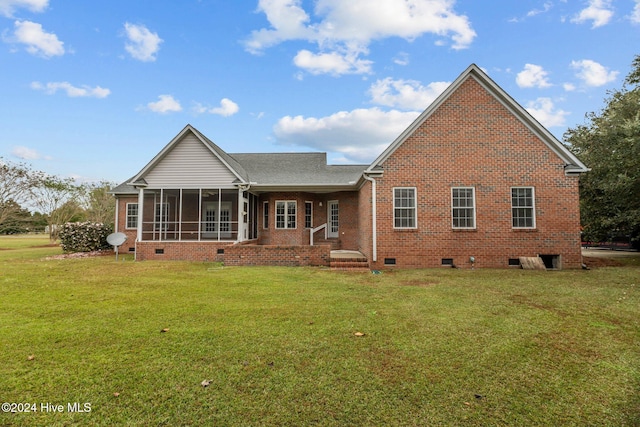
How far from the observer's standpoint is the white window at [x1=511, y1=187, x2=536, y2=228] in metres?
12.1

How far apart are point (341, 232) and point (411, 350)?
12.9 m

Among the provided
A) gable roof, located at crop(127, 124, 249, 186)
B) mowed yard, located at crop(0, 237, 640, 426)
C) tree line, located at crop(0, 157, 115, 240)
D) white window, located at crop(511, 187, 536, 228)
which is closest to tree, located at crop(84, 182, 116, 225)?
tree line, located at crop(0, 157, 115, 240)

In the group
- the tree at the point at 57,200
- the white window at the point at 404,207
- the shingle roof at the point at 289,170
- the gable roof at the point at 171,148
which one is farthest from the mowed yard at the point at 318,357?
the tree at the point at 57,200

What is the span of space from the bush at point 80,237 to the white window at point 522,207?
23161 mm

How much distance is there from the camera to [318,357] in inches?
148

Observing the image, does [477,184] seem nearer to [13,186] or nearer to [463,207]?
[463,207]

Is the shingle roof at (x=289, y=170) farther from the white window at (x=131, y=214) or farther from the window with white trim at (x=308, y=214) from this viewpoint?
the window with white trim at (x=308, y=214)

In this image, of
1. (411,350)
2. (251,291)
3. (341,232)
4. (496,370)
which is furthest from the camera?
(341,232)

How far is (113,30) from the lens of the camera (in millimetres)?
12891

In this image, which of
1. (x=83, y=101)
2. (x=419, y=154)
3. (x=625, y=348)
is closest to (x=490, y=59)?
(x=419, y=154)

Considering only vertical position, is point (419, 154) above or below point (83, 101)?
below

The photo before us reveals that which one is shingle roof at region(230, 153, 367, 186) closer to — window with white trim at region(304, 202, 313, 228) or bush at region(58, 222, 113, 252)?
window with white trim at region(304, 202, 313, 228)

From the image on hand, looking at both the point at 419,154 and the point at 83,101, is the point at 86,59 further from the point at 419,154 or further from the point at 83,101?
the point at 419,154

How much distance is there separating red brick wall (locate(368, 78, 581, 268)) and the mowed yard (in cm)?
460
